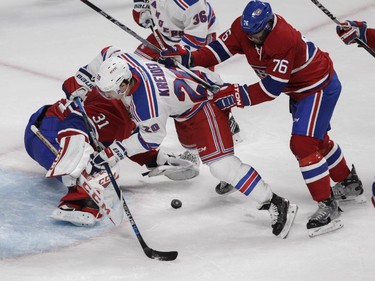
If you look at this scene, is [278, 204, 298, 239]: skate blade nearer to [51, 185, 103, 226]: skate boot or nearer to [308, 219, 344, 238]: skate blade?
[308, 219, 344, 238]: skate blade

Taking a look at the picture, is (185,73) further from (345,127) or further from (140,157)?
(345,127)

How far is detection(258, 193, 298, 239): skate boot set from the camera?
379cm

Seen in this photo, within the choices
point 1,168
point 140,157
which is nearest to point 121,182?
point 140,157

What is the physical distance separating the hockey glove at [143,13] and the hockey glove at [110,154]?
130 centimetres

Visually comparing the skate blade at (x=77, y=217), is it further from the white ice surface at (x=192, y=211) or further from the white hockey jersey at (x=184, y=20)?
the white hockey jersey at (x=184, y=20)

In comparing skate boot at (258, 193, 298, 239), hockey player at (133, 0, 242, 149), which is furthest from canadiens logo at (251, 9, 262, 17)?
hockey player at (133, 0, 242, 149)

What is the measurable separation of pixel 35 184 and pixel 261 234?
1.20 meters

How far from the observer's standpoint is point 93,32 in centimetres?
654

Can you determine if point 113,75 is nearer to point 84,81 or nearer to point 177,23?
point 84,81

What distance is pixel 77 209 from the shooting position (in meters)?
3.98

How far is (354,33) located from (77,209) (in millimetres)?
1528

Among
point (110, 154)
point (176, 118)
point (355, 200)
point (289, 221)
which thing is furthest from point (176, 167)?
point (355, 200)

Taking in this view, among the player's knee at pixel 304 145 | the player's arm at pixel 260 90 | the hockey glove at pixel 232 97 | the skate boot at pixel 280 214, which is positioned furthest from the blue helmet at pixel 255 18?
the skate boot at pixel 280 214

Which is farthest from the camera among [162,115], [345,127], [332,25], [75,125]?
[332,25]
